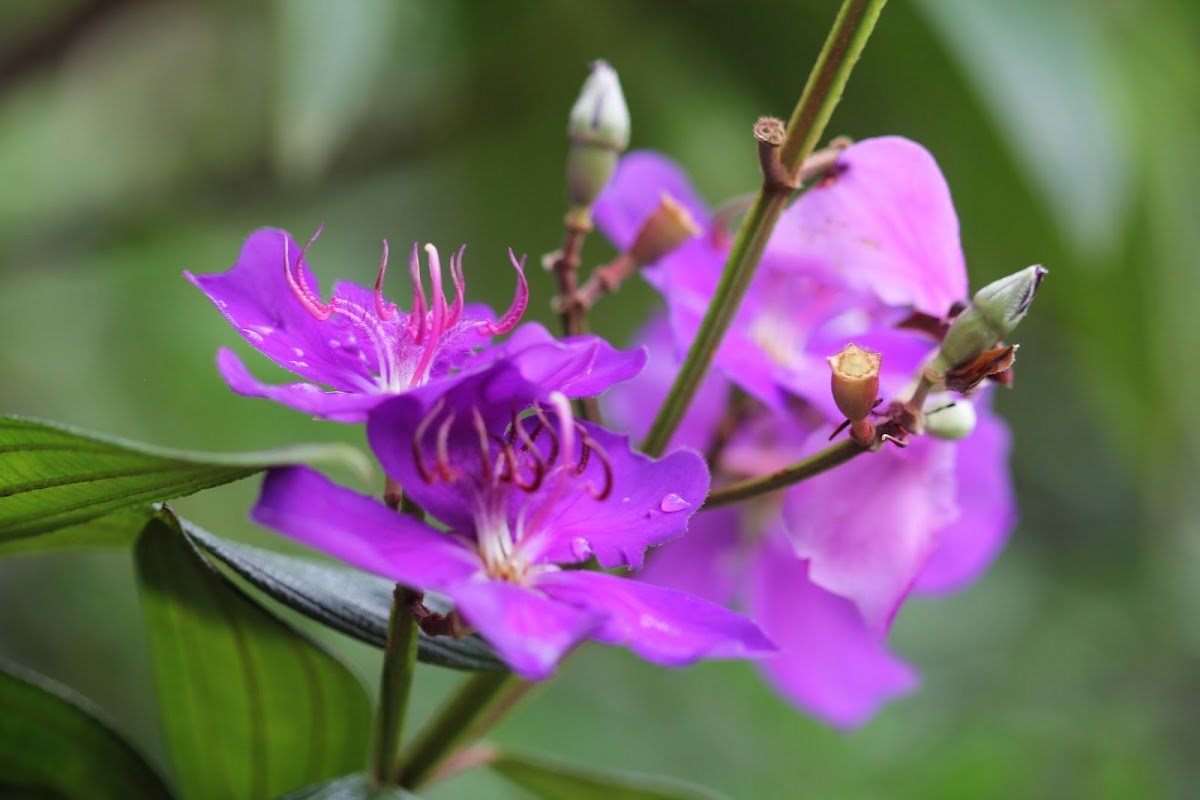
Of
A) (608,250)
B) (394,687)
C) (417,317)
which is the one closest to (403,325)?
(417,317)

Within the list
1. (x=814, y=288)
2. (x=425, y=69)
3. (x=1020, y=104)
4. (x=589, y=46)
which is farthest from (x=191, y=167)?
(x=814, y=288)

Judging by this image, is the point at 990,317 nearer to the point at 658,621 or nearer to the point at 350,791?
the point at 658,621

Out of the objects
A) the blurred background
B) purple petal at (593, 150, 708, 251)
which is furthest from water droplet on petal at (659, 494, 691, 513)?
the blurred background

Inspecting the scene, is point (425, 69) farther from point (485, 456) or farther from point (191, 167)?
point (485, 456)

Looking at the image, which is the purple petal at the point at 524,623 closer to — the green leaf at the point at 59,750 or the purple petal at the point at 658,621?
A: the purple petal at the point at 658,621

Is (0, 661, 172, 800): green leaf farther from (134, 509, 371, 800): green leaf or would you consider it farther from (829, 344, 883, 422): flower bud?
(829, 344, 883, 422): flower bud
